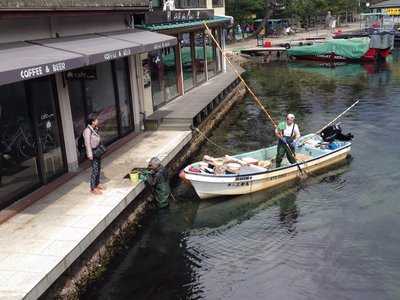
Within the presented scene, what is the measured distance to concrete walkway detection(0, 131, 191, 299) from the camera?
984 cm

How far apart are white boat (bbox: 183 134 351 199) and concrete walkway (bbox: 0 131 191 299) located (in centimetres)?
183

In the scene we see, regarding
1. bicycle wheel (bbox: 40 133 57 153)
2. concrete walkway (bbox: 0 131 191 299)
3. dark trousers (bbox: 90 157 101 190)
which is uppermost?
bicycle wheel (bbox: 40 133 57 153)

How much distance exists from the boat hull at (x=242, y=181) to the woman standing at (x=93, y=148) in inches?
115

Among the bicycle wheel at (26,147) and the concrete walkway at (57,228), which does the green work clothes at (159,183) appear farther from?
the bicycle wheel at (26,147)

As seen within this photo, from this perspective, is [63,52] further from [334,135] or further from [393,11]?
[393,11]

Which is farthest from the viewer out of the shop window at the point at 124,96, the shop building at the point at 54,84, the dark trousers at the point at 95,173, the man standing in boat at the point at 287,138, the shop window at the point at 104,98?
the shop window at the point at 124,96

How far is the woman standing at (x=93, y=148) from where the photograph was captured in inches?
545

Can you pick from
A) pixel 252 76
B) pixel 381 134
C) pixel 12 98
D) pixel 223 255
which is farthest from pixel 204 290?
pixel 252 76

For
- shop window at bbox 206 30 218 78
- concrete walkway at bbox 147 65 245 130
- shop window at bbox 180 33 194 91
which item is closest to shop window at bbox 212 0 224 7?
shop window at bbox 206 30 218 78

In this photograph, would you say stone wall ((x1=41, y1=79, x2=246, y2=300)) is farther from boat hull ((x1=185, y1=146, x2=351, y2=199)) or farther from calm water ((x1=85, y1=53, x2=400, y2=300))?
boat hull ((x1=185, y1=146, x2=351, y2=199))

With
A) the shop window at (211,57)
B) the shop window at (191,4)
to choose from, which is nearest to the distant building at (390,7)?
the shop window at (211,57)

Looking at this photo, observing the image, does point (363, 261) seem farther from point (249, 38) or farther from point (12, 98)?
point (249, 38)

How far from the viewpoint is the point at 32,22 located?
1423 cm

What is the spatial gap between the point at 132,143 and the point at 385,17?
6205 cm
